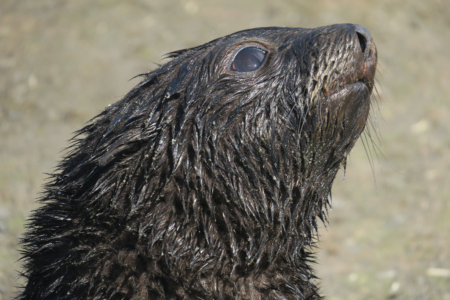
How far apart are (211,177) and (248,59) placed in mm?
791

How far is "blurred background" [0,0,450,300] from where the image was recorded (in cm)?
647

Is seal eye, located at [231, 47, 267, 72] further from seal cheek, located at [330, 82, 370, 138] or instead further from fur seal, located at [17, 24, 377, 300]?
seal cheek, located at [330, 82, 370, 138]

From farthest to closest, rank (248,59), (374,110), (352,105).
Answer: (374,110) < (248,59) < (352,105)

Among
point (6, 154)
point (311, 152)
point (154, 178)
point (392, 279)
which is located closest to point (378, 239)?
point (392, 279)

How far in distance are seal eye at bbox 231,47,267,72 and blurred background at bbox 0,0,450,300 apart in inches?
109

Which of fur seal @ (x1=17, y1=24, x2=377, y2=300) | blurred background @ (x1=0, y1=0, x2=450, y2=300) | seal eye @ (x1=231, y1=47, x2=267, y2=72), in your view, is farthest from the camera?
blurred background @ (x1=0, y1=0, x2=450, y2=300)

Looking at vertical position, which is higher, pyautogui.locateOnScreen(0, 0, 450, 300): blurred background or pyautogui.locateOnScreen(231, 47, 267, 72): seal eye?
pyautogui.locateOnScreen(0, 0, 450, 300): blurred background

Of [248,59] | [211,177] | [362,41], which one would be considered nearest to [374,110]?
[362,41]

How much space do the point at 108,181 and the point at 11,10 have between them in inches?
319

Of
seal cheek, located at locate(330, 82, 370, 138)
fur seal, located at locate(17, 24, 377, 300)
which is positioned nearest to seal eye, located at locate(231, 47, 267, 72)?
fur seal, located at locate(17, 24, 377, 300)

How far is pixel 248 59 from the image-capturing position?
3.25 m

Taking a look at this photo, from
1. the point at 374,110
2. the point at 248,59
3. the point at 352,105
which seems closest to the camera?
the point at 352,105

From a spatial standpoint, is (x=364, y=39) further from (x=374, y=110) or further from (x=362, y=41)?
(x=374, y=110)

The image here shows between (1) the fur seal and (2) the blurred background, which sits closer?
(1) the fur seal
